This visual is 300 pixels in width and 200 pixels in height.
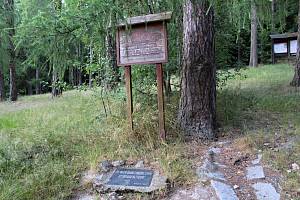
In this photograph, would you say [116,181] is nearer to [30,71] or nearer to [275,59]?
[275,59]

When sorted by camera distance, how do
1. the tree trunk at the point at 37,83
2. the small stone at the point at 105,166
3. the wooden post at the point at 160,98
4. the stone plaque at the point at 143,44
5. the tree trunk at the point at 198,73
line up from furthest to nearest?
1. the tree trunk at the point at 37,83
2. the tree trunk at the point at 198,73
3. the wooden post at the point at 160,98
4. the stone plaque at the point at 143,44
5. the small stone at the point at 105,166

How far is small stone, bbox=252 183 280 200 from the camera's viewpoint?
321 cm

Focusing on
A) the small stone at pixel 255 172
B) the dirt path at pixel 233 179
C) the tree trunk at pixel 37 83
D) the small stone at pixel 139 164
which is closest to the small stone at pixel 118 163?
the small stone at pixel 139 164

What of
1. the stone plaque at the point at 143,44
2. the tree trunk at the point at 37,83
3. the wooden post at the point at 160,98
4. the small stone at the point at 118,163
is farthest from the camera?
the tree trunk at the point at 37,83

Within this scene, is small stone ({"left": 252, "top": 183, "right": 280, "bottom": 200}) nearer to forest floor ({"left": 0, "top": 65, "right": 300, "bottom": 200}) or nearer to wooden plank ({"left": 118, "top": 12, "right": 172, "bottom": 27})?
forest floor ({"left": 0, "top": 65, "right": 300, "bottom": 200})

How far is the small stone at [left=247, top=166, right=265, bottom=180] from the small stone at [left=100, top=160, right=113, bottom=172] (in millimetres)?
1624

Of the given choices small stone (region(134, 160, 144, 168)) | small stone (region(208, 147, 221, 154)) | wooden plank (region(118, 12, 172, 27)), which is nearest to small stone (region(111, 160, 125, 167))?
small stone (region(134, 160, 144, 168))

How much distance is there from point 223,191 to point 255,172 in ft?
2.08

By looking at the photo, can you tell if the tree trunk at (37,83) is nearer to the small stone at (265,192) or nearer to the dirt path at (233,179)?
the dirt path at (233,179)

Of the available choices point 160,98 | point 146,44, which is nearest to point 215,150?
point 160,98

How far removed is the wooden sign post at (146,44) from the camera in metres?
4.40

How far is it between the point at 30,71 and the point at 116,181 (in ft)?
98.4

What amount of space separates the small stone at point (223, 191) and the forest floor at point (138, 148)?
91 millimetres

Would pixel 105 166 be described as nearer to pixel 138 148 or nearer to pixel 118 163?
pixel 118 163
